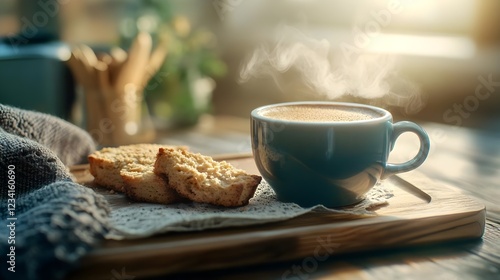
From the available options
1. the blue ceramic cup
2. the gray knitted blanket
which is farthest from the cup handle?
the gray knitted blanket

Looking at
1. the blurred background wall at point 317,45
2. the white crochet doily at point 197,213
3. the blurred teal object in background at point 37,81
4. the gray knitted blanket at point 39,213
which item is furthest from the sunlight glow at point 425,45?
the gray knitted blanket at point 39,213

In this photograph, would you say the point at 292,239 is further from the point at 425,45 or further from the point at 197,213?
the point at 425,45

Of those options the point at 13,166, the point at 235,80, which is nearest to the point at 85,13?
the point at 235,80

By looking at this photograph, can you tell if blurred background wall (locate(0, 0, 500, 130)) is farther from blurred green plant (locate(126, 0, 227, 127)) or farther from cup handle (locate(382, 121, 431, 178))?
cup handle (locate(382, 121, 431, 178))

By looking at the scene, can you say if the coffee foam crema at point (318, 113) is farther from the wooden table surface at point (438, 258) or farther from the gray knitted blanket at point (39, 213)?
the gray knitted blanket at point (39, 213)

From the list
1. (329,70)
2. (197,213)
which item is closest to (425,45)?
(329,70)

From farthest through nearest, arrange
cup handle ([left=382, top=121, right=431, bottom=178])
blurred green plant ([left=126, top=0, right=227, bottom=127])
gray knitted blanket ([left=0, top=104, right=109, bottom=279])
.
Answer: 1. blurred green plant ([left=126, top=0, right=227, bottom=127])
2. cup handle ([left=382, top=121, right=431, bottom=178])
3. gray knitted blanket ([left=0, top=104, right=109, bottom=279])

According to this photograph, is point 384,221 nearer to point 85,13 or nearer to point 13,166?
point 13,166
